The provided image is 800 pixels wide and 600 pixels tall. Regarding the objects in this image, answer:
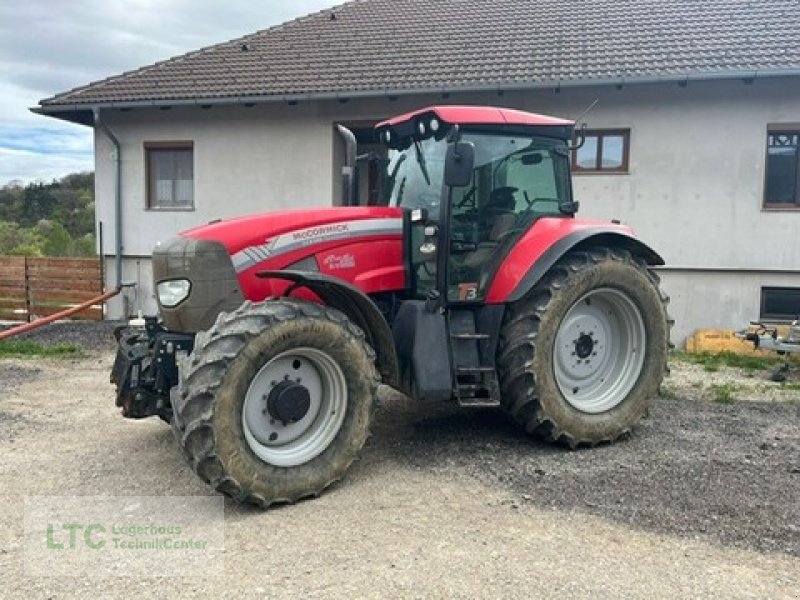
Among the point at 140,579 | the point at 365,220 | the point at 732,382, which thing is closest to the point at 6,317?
the point at 365,220

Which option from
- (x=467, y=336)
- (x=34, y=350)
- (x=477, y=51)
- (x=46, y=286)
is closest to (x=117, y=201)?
(x=46, y=286)

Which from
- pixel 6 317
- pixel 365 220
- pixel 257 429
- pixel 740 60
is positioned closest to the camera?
pixel 257 429

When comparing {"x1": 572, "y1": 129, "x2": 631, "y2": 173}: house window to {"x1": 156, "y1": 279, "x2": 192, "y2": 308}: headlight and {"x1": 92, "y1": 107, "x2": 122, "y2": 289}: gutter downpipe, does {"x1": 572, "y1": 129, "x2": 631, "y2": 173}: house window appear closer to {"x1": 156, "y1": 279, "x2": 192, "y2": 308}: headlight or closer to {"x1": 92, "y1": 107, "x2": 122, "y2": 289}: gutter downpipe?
{"x1": 156, "y1": 279, "x2": 192, "y2": 308}: headlight

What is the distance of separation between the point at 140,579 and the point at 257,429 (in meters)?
1.07

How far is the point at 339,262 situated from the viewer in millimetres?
4551

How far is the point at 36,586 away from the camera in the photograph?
3.04 m

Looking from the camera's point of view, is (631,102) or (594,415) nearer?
(594,415)

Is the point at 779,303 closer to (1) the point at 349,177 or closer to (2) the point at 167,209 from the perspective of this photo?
(1) the point at 349,177

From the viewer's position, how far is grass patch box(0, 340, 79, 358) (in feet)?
30.2

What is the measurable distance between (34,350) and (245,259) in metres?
6.57

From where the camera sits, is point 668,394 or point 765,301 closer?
point 668,394

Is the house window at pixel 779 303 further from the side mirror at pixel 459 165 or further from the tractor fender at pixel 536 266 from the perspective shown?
the side mirror at pixel 459 165

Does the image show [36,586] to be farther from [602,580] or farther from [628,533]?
[628,533]

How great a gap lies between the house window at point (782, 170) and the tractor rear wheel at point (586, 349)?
18.9ft
